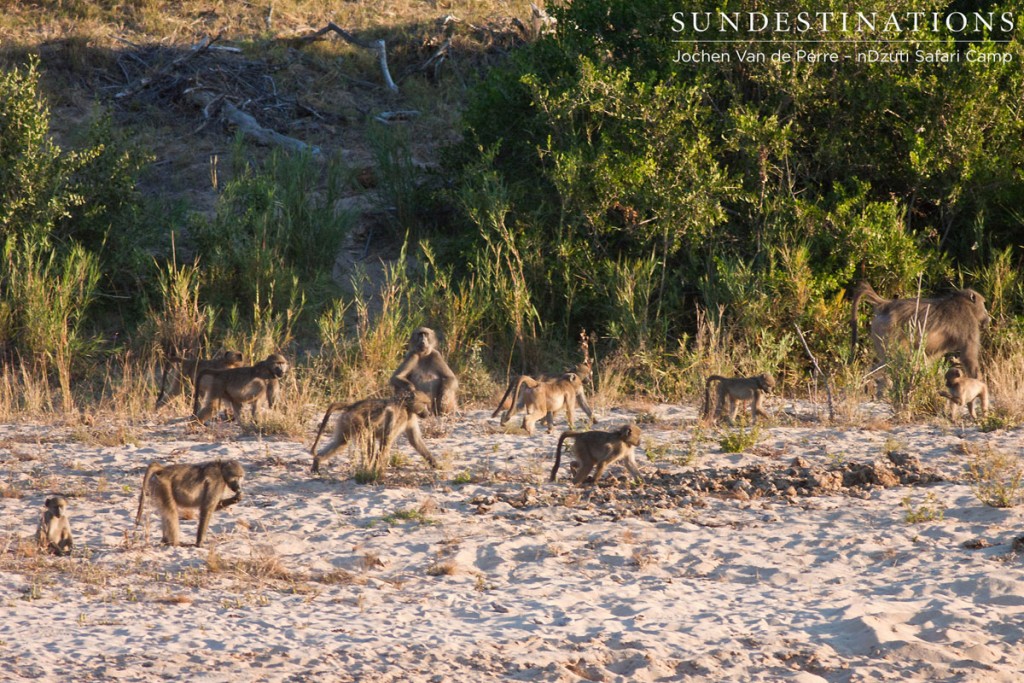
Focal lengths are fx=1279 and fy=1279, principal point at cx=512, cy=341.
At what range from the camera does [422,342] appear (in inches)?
435

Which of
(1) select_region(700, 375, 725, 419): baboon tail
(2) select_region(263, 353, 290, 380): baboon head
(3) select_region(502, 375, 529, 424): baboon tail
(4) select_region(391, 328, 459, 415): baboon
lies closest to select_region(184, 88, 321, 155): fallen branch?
(4) select_region(391, 328, 459, 415): baboon

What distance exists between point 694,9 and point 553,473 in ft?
22.5

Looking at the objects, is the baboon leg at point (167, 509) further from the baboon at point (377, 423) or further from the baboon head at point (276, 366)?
the baboon head at point (276, 366)

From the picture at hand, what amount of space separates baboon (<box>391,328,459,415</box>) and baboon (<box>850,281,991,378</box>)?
3820mm

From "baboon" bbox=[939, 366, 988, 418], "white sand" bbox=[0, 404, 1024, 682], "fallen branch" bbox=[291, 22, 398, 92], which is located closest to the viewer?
"white sand" bbox=[0, 404, 1024, 682]

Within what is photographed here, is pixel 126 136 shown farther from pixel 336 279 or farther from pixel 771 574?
pixel 771 574

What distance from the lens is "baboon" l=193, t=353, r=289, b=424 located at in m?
10.1

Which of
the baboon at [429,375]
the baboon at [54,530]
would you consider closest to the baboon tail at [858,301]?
the baboon at [429,375]

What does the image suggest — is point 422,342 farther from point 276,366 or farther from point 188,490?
point 188,490

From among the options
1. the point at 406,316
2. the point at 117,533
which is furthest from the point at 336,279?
the point at 117,533

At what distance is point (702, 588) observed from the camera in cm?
685

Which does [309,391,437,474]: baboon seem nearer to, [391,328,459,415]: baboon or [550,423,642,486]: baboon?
[550,423,642,486]: baboon

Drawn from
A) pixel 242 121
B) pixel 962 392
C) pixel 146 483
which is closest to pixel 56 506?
pixel 146 483

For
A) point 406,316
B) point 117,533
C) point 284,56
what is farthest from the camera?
point 284,56
